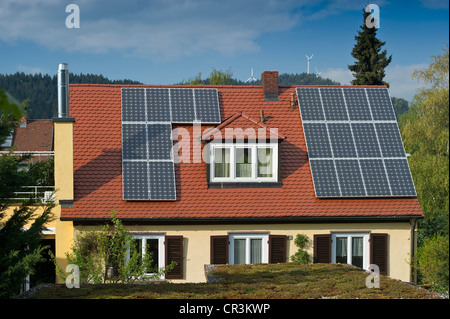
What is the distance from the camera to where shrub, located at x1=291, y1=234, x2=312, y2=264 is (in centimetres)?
1941

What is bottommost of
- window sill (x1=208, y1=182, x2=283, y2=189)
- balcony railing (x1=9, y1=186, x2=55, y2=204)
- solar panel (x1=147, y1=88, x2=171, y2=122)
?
balcony railing (x1=9, y1=186, x2=55, y2=204)

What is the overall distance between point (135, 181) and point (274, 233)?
17.8ft

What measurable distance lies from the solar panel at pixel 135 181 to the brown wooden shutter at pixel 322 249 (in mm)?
6383

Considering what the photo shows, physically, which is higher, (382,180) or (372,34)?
(372,34)

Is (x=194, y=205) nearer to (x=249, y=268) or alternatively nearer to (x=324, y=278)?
(x=249, y=268)

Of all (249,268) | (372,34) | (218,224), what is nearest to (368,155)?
(218,224)

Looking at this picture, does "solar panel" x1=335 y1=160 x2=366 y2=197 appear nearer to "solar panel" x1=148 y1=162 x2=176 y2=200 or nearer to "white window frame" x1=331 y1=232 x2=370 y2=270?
"white window frame" x1=331 y1=232 x2=370 y2=270

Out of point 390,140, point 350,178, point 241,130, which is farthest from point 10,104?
point 390,140

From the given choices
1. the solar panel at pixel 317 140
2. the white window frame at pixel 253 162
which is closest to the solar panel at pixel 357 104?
the solar panel at pixel 317 140

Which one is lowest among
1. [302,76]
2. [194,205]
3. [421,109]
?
[194,205]

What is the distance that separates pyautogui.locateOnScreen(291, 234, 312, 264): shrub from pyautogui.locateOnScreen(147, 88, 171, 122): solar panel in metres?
6.91

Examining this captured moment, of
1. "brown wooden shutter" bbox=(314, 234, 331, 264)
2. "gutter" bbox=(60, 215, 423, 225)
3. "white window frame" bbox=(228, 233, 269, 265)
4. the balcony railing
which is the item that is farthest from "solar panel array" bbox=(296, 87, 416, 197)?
the balcony railing

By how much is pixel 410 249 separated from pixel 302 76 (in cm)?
12201
